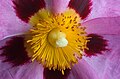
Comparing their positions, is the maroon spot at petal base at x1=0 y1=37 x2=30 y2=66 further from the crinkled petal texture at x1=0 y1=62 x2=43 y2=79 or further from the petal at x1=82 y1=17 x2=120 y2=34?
the petal at x1=82 y1=17 x2=120 y2=34

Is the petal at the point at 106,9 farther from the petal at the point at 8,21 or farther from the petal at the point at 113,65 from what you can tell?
the petal at the point at 8,21

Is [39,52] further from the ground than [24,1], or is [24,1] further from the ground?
[24,1]

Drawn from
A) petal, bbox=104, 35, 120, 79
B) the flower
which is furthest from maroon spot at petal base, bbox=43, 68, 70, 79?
petal, bbox=104, 35, 120, 79

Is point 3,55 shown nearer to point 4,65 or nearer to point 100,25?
point 4,65

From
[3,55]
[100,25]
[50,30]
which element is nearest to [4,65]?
[3,55]

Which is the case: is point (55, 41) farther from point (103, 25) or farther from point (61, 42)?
point (103, 25)

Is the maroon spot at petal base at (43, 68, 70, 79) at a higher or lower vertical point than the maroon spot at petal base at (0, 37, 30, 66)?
lower

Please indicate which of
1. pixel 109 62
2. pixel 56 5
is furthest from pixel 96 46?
pixel 56 5
